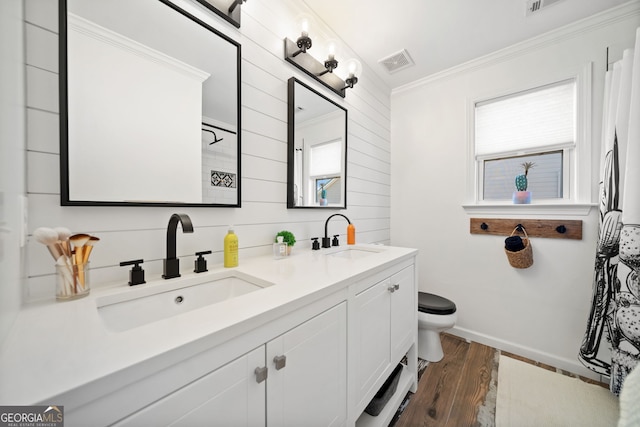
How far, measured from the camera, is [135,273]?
833 mm

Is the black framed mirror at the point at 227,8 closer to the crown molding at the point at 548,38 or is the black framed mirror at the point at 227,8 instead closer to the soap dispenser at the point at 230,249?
the soap dispenser at the point at 230,249

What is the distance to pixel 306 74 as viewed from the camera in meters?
1.66

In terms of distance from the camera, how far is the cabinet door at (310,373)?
68 cm

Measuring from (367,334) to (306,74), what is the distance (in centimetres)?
167

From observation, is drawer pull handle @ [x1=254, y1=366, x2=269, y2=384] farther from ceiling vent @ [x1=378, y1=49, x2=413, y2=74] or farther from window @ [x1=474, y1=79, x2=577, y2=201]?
ceiling vent @ [x1=378, y1=49, x2=413, y2=74]

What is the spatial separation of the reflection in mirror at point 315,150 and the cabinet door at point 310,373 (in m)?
0.85

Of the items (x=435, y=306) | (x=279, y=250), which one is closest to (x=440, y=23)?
(x=279, y=250)

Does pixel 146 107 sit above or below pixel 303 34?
below

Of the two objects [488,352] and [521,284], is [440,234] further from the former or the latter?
[488,352]

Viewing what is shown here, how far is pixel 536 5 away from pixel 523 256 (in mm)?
1785

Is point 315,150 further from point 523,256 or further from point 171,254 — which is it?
point 523,256

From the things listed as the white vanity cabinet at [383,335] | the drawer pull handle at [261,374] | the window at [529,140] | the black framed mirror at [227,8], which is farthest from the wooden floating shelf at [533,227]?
the black framed mirror at [227,8]

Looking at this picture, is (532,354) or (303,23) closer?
(303,23)

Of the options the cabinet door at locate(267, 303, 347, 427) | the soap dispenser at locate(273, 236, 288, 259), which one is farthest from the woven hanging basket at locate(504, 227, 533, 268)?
the soap dispenser at locate(273, 236, 288, 259)
